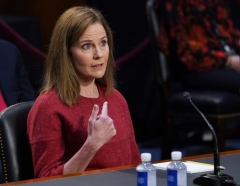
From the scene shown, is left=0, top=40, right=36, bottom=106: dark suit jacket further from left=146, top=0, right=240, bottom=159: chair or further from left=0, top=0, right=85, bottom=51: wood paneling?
left=146, top=0, right=240, bottom=159: chair

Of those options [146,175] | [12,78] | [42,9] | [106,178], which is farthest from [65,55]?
[42,9]

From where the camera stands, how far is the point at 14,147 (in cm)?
270

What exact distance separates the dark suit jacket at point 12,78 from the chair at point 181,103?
1.19 m

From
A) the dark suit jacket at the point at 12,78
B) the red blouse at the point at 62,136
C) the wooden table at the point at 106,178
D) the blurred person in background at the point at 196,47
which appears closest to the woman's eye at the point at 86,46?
the red blouse at the point at 62,136

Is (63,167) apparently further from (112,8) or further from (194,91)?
(112,8)

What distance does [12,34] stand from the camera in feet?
16.5

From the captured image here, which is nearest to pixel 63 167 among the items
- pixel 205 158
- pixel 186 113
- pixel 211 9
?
pixel 205 158

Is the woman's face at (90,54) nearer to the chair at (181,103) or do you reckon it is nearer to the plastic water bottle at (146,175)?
the plastic water bottle at (146,175)

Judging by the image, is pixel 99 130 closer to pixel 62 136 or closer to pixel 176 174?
pixel 62 136

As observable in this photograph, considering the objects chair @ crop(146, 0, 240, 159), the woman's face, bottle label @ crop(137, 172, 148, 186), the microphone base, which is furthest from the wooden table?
chair @ crop(146, 0, 240, 159)

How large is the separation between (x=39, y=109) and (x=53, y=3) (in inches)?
108

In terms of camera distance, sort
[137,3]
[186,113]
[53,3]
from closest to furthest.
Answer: [186,113]
[53,3]
[137,3]

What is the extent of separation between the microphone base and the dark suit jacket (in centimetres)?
189

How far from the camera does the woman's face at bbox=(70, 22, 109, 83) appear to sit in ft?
9.34
